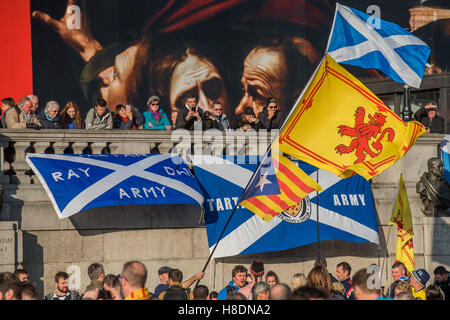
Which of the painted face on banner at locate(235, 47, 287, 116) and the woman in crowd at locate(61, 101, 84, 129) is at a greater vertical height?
the painted face on banner at locate(235, 47, 287, 116)

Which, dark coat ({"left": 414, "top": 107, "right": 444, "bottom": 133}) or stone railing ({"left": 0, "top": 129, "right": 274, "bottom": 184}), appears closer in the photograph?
stone railing ({"left": 0, "top": 129, "right": 274, "bottom": 184})

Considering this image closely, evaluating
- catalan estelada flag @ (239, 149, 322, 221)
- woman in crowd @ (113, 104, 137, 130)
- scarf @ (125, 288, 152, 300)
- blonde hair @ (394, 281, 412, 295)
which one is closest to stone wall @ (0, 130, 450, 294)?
woman in crowd @ (113, 104, 137, 130)

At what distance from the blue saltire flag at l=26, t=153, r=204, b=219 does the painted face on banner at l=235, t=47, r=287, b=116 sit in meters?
8.05

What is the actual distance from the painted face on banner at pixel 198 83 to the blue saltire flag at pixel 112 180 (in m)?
7.47

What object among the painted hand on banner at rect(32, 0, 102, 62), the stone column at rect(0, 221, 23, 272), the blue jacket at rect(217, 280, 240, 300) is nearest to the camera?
the blue jacket at rect(217, 280, 240, 300)

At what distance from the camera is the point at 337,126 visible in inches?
519

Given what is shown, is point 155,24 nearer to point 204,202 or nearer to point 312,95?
point 204,202

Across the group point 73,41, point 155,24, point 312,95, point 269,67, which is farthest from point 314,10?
point 312,95

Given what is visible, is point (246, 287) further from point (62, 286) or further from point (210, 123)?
point (210, 123)

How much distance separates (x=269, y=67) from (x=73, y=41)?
451cm

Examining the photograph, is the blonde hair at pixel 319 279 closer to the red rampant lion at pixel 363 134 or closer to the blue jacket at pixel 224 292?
the blue jacket at pixel 224 292

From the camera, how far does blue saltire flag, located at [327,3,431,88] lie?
13.6 metres

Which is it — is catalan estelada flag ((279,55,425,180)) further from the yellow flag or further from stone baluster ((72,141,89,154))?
stone baluster ((72,141,89,154))

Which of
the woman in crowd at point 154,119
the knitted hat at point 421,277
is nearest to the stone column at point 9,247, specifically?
the woman in crowd at point 154,119
